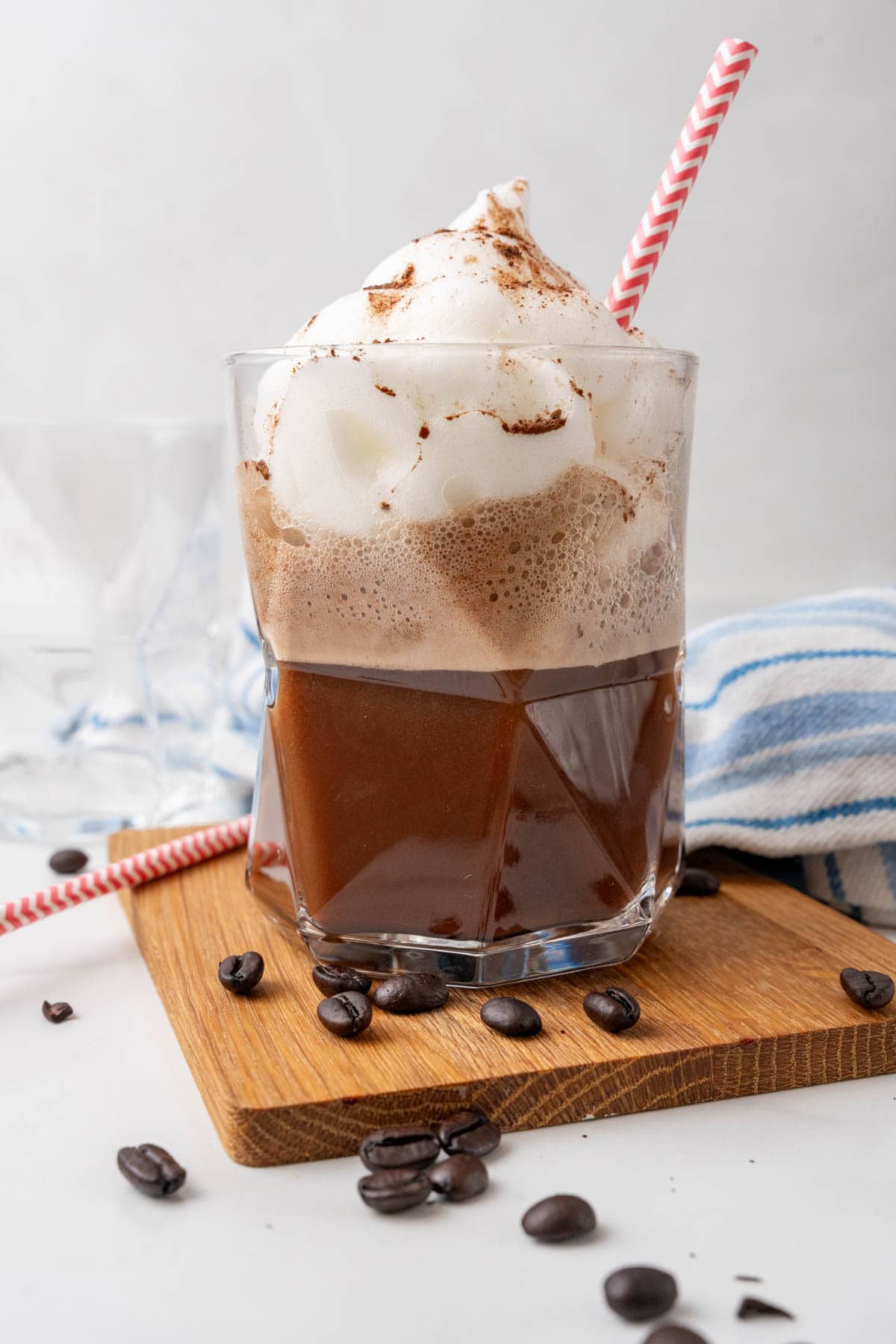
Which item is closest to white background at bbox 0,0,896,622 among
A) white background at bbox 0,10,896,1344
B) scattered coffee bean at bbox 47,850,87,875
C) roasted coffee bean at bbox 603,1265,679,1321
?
white background at bbox 0,10,896,1344

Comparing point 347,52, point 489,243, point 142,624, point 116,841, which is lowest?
point 116,841

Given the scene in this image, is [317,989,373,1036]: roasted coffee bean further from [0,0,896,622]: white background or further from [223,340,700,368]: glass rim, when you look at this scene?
[0,0,896,622]: white background

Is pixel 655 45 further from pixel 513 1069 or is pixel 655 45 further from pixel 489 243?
pixel 513 1069

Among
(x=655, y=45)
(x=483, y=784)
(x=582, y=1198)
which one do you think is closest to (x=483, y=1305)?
(x=582, y=1198)

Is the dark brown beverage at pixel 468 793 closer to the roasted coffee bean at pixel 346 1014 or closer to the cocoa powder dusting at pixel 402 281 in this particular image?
the roasted coffee bean at pixel 346 1014

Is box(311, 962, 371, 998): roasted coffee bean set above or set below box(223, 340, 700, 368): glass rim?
below
